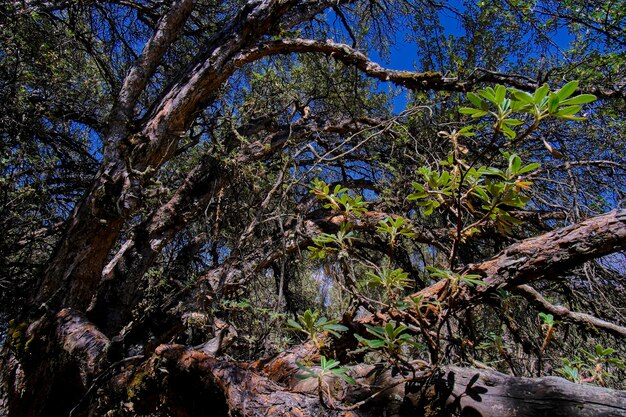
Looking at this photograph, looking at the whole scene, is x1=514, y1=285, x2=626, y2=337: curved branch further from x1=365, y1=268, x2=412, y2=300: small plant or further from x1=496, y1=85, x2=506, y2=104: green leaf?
x1=496, y1=85, x2=506, y2=104: green leaf

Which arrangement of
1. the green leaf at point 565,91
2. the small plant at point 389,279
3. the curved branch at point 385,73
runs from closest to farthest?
the green leaf at point 565,91
the small plant at point 389,279
the curved branch at point 385,73

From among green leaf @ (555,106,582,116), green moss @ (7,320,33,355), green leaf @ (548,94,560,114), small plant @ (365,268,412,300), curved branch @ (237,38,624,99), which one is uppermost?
curved branch @ (237,38,624,99)

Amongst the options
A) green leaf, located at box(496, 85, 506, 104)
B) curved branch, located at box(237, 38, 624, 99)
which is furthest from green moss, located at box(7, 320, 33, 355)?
green leaf, located at box(496, 85, 506, 104)

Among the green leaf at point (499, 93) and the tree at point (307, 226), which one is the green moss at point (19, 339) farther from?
the green leaf at point (499, 93)

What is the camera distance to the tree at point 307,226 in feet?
3.64

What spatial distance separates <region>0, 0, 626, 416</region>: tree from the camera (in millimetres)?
1108

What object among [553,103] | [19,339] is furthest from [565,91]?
[19,339]

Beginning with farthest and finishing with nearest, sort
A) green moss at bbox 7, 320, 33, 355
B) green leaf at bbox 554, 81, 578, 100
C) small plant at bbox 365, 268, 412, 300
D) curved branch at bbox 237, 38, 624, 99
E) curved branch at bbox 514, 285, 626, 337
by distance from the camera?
curved branch at bbox 237, 38, 624, 99, green moss at bbox 7, 320, 33, 355, curved branch at bbox 514, 285, 626, 337, small plant at bbox 365, 268, 412, 300, green leaf at bbox 554, 81, 578, 100

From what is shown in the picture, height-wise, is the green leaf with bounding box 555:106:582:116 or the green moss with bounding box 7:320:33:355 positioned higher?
the green leaf with bounding box 555:106:582:116

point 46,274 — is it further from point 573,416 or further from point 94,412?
point 573,416

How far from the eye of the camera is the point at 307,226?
389cm

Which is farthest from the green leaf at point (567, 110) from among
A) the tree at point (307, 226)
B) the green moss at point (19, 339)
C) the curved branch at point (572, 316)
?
the green moss at point (19, 339)

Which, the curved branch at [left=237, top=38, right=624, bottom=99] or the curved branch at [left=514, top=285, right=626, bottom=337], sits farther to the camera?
the curved branch at [left=237, top=38, right=624, bottom=99]

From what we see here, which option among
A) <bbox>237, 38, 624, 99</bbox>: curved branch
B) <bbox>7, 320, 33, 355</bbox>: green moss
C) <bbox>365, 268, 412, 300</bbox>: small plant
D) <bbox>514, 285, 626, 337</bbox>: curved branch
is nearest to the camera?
<bbox>365, 268, 412, 300</bbox>: small plant
